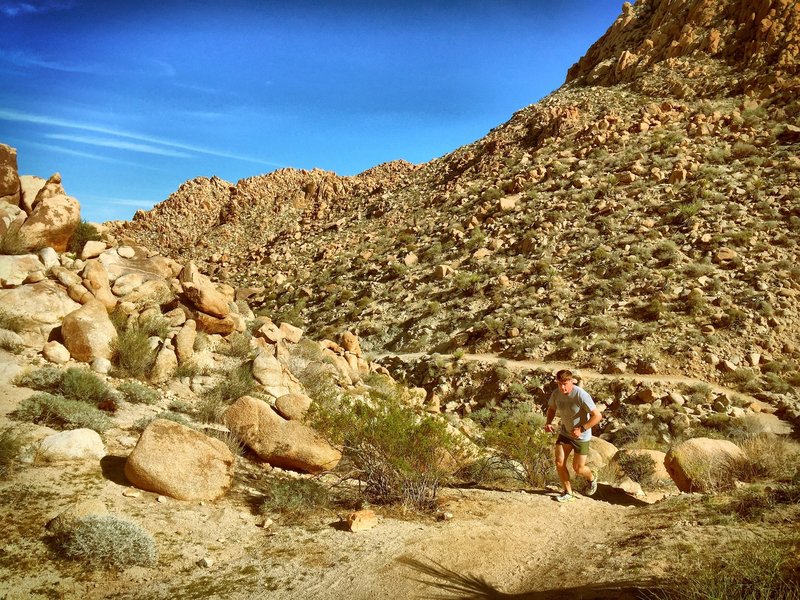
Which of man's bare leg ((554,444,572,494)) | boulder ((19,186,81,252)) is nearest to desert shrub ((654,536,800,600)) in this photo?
man's bare leg ((554,444,572,494))

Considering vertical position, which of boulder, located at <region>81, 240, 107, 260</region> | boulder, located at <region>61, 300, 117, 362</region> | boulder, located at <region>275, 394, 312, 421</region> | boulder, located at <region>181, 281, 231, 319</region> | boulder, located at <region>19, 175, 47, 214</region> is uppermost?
boulder, located at <region>19, 175, 47, 214</region>

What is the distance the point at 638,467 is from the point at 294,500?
7.20m

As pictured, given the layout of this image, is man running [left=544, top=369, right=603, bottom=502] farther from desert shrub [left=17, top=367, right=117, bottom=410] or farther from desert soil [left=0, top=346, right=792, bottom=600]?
desert shrub [left=17, top=367, right=117, bottom=410]

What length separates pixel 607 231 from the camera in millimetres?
21750

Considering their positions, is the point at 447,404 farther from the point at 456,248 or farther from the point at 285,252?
the point at 285,252

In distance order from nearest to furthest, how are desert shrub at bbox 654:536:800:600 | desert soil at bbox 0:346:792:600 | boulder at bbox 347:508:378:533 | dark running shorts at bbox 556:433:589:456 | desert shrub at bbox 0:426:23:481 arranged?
desert shrub at bbox 654:536:800:600 → desert soil at bbox 0:346:792:600 → desert shrub at bbox 0:426:23:481 → boulder at bbox 347:508:378:533 → dark running shorts at bbox 556:433:589:456

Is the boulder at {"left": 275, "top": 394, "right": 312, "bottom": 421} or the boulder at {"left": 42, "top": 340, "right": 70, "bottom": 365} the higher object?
the boulder at {"left": 42, "top": 340, "right": 70, "bottom": 365}

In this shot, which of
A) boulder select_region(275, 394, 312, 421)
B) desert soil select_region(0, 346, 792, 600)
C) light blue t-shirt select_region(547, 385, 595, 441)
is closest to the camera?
desert soil select_region(0, 346, 792, 600)

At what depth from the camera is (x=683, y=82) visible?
28938mm

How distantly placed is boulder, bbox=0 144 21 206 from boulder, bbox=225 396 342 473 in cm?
716

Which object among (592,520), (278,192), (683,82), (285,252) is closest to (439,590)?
(592,520)

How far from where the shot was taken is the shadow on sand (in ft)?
12.4

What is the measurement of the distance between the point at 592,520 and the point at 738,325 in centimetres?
1274

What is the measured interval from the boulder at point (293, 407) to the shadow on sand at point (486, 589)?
3.66m
